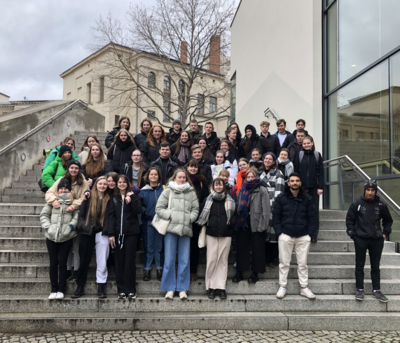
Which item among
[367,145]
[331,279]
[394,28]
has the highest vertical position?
[394,28]

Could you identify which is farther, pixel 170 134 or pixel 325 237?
pixel 170 134

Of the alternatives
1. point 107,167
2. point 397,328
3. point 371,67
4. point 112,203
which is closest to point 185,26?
point 371,67

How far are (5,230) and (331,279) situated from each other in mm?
5745

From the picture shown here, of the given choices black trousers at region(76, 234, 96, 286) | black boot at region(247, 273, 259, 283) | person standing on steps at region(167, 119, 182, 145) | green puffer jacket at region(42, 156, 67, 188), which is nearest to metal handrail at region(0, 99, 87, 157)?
green puffer jacket at region(42, 156, 67, 188)

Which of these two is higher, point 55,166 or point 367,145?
point 367,145

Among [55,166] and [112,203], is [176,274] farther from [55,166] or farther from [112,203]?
[55,166]

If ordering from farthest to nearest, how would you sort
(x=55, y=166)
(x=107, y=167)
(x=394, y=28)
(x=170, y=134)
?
(x=170, y=134), (x=394, y=28), (x=107, y=167), (x=55, y=166)

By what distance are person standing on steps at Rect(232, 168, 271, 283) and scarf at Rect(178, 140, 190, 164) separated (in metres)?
1.73

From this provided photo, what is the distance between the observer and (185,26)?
20969 mm

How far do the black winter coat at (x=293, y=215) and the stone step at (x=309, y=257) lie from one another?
36.6 inches

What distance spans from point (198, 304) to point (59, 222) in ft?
7.55

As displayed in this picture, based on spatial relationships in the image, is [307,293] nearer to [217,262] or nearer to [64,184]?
[217,262]

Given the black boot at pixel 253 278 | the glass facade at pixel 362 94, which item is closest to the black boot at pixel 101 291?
the black boot at pixel 253 278

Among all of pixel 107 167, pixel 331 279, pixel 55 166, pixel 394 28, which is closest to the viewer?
pixel 331 279
